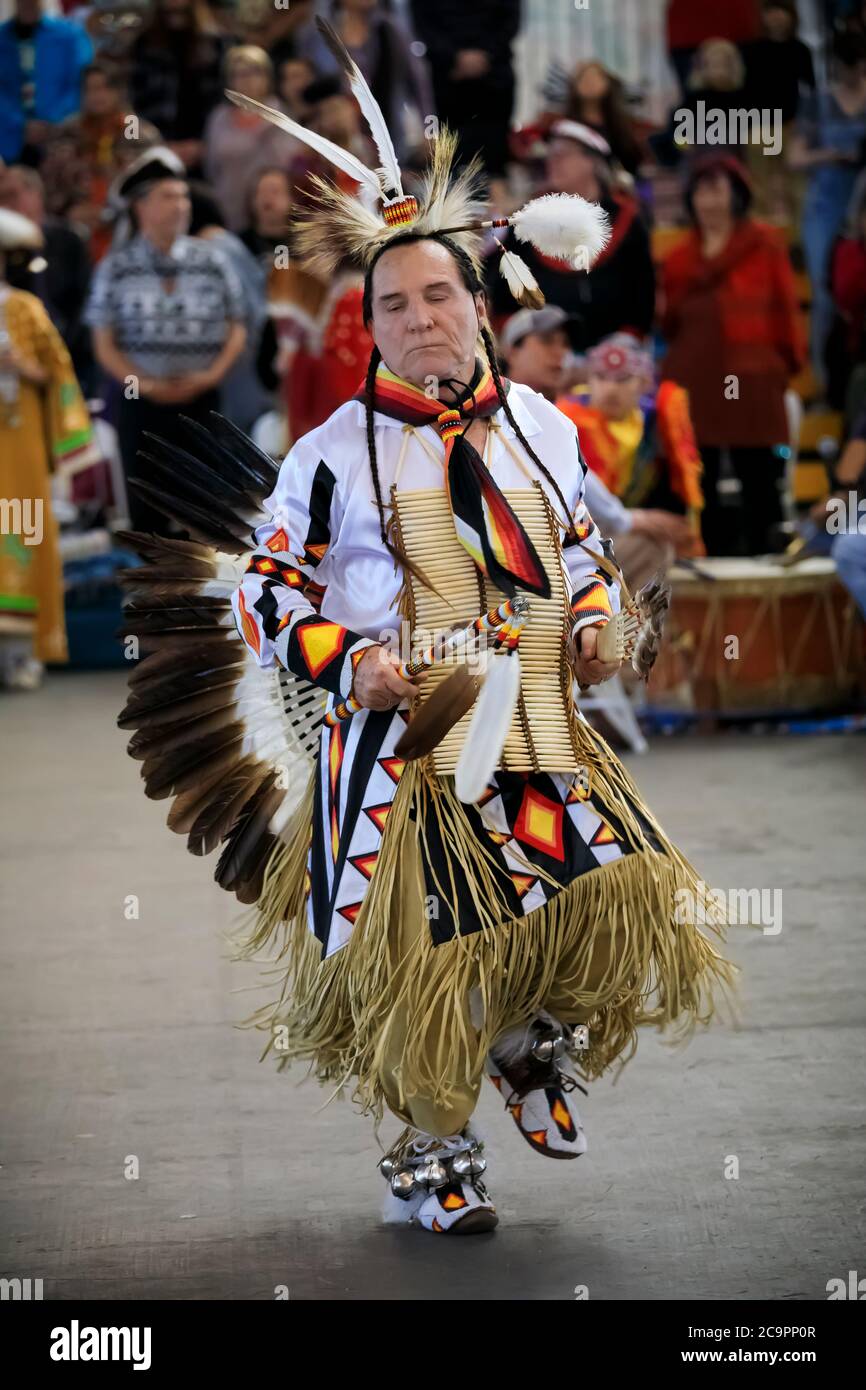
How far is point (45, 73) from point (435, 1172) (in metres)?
7.39

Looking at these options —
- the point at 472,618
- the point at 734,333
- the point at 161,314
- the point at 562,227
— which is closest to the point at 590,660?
the point at 472,618

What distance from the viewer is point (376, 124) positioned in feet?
10.1

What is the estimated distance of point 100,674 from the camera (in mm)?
8570

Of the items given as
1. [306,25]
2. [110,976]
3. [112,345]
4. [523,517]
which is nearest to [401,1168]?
[523,517]

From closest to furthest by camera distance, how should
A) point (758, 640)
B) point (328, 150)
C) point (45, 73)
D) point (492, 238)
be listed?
point (328, 150) < point (492, 238) < point (758, 640) < point (45, 73)

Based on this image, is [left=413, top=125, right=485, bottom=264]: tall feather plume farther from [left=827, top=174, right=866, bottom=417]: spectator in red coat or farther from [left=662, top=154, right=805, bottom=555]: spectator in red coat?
[left=827, top=174, right=866, bottom=417]: spectator in red coat

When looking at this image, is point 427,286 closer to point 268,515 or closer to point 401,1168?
point 268,515

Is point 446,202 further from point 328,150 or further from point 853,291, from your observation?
point 853,291

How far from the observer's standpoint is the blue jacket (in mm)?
9297

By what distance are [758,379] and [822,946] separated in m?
3.58

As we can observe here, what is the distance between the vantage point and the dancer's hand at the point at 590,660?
9.86 ft

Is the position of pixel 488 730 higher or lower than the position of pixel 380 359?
lower

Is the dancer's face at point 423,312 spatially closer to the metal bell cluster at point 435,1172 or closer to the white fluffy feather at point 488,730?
the white fluffy feather at point 488,730

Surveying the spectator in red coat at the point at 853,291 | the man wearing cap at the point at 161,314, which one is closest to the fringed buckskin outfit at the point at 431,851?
the man wearing cap at the point at 161,314
